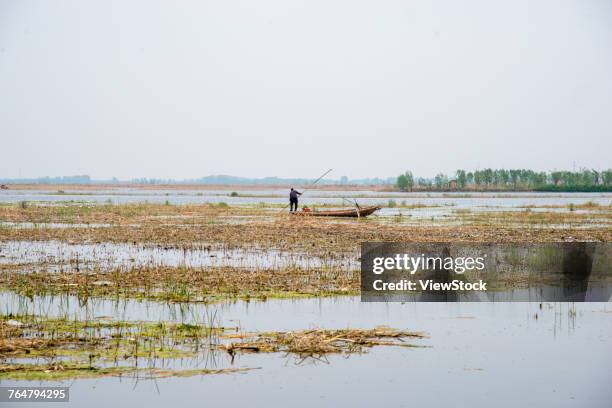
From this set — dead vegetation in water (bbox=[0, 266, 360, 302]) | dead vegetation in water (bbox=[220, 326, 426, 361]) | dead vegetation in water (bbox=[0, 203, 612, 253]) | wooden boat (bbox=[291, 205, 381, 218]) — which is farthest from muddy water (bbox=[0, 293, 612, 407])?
wooden boat (bbox=[291, 205, 381, 218])

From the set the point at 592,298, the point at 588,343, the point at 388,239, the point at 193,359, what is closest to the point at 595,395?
the point at 588,343

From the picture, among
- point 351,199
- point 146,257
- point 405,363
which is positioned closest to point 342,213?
point 146,257

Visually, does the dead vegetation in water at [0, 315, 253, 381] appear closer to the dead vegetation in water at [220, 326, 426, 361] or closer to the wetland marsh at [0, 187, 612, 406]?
the wetland marsh at [0, 187, 612, 406]

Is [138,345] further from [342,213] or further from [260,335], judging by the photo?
[342,213]

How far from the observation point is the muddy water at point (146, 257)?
73.5 feet

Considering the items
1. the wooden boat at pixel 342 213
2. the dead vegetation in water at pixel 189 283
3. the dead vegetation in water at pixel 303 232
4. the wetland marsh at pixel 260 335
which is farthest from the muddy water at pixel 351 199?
the wetland marsh at pixel 260 335

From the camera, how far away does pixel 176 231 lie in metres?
35.0

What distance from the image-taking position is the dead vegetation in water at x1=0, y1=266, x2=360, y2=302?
17328 mm

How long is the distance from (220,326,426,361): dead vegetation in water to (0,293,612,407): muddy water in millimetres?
275

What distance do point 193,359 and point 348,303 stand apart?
18.6 feet

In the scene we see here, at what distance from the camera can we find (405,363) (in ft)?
39.9

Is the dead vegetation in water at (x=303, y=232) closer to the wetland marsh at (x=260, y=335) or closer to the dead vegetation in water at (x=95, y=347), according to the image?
the wetland marsh at (x=260, y=335)

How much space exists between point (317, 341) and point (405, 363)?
1.52m

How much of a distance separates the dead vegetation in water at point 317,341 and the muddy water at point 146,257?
8.03 m
